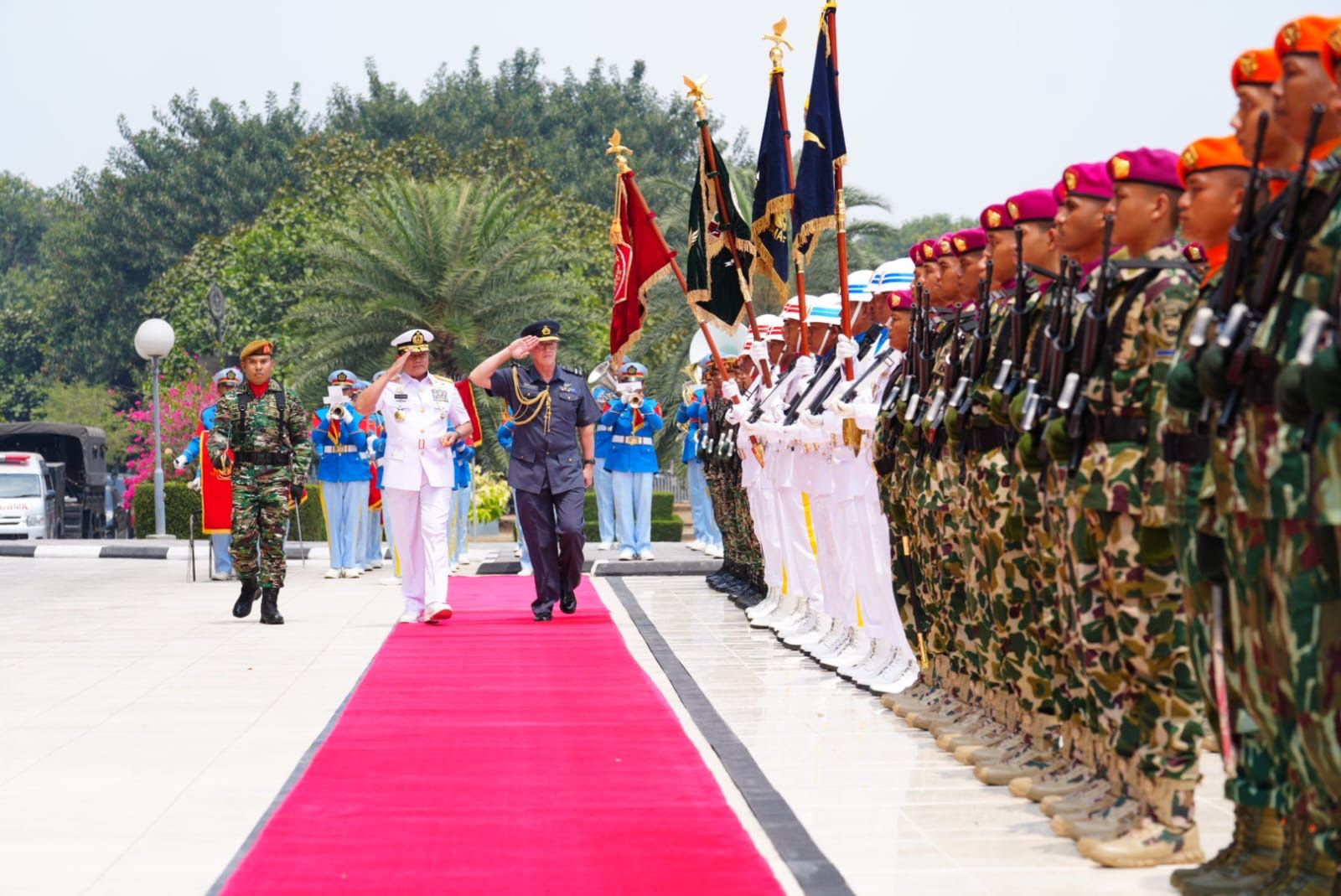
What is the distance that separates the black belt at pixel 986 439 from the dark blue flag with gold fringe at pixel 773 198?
5.60m

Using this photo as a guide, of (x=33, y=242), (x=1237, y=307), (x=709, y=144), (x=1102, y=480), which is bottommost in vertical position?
(x=1102, y=480)

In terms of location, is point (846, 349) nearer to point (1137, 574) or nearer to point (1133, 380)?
point (1133, 380)

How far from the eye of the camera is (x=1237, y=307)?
4.37 meters

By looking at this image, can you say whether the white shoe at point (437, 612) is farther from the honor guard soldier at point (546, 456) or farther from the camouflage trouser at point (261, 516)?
the camouflage trouser at point (261, 516)

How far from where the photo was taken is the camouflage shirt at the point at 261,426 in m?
14.0

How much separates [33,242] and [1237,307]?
96550 mm

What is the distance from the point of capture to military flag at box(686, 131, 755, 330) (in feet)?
44.9

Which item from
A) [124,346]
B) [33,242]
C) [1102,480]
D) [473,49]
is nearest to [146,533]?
[1102,480]

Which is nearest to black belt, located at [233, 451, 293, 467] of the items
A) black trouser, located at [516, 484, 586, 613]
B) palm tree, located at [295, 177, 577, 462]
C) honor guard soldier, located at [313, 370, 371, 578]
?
black trouser, located at [516, 484, 586, 613]

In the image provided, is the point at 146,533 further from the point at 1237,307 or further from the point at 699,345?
the point at 1237,307

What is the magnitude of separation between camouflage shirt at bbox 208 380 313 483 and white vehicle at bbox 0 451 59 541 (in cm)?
2123

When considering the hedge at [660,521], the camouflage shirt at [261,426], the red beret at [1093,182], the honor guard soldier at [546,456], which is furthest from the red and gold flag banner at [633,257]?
the hedge at [660,521]

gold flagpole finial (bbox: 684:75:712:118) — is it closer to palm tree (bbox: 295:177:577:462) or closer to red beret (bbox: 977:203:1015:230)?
red beret (bbox: 977:203:1015:230)

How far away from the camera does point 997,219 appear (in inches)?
286
